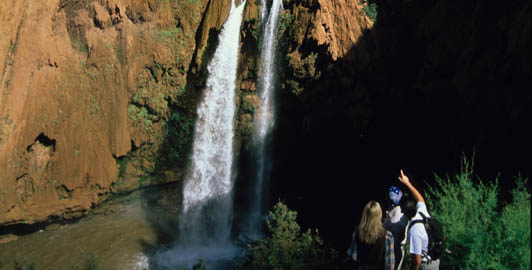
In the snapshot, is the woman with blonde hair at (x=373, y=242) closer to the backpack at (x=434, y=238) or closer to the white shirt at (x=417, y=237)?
the white shirt at (x=417, y=237)

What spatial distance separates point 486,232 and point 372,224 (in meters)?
1.77

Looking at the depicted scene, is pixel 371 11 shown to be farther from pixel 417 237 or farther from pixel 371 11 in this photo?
pixel 417 237

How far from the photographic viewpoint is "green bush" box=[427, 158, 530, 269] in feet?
12.3

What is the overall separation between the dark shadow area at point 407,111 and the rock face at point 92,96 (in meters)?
3.37

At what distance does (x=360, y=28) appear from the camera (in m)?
8.49

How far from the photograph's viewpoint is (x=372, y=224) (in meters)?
3.36

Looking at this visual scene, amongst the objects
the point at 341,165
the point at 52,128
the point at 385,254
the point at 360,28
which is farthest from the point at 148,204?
the point at 385,254

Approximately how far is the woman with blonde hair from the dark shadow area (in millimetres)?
2713

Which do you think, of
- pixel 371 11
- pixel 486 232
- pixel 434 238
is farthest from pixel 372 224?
pixel 371 11

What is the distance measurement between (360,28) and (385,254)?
20.8 feet

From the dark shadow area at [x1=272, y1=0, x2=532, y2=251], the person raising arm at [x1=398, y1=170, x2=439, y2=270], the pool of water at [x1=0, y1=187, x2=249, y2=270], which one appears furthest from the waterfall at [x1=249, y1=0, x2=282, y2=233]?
the person raising arm at [x1=398, y1=170, x2=439, y2=270]

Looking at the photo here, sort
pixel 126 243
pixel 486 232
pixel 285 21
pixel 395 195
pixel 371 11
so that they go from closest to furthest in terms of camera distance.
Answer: pixel 395 195 → pixel 486 232 → pixel 371 11 → pixel 285 21 → pixel 126 243

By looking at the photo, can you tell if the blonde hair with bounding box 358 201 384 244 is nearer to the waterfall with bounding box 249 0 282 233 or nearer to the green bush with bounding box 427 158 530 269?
A: the green bush with bounding box 427 158 530 269

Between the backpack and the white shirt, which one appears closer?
the white shirt
